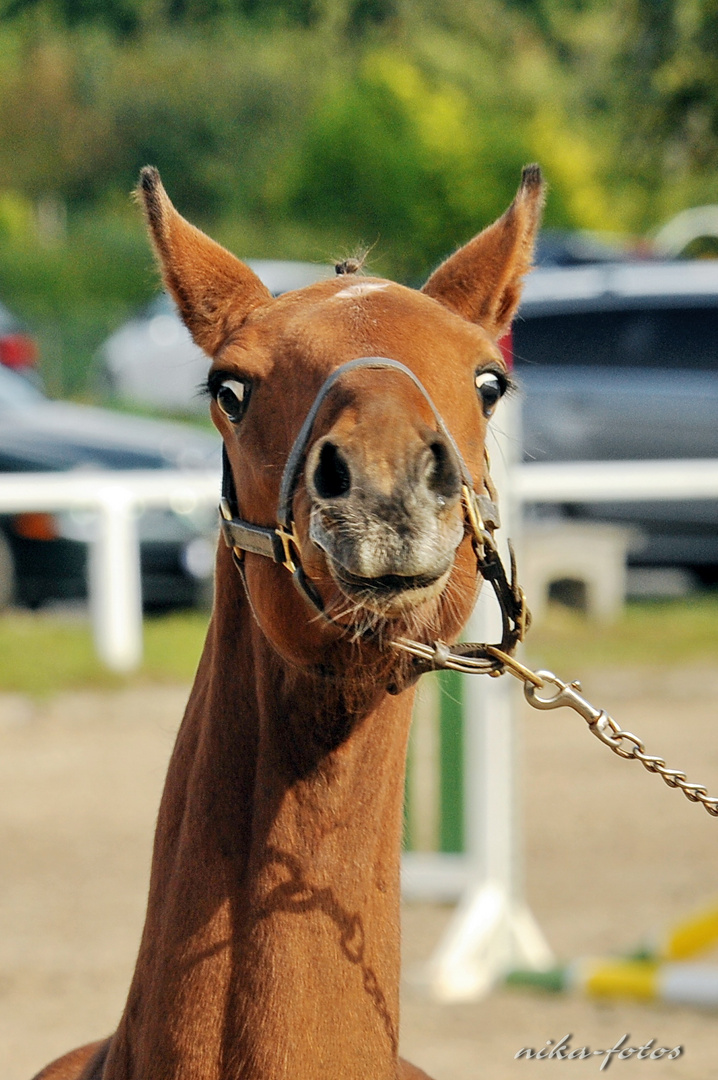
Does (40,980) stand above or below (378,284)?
below

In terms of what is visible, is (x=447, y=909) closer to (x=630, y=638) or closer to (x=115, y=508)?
(x=115, y=508)

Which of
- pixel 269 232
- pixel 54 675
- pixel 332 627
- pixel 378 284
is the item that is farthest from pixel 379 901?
pixel 269 232

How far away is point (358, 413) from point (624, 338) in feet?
28.8

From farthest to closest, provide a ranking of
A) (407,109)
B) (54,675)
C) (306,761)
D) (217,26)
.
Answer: (407,109), (217,26), (54,675), (306,761)

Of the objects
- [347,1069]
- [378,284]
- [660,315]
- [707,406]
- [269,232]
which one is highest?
[269,232]

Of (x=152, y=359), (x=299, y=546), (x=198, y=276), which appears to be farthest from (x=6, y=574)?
(x=152, y=359)

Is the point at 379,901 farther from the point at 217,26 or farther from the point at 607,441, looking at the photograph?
the point at 217,26

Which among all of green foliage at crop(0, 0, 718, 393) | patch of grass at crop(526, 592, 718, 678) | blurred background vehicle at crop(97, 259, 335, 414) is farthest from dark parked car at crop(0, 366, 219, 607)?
blurred background vehicle at crop(97, 259, 335, 414)

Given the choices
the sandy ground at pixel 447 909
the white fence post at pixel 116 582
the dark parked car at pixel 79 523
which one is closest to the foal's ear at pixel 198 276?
the sandy ground at pixel 447 909

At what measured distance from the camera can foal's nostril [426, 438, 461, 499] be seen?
6.41 ft

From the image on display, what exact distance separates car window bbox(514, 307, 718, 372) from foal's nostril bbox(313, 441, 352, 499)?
8507mm

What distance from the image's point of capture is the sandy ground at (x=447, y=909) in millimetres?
4645

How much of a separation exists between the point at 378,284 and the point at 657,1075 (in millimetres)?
3001

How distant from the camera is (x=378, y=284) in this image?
2.37 metres
